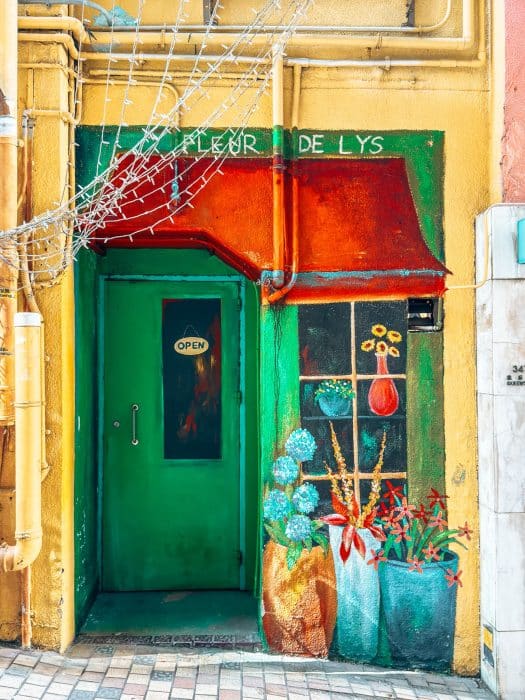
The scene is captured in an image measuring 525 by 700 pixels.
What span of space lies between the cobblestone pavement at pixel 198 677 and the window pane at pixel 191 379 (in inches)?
61.4

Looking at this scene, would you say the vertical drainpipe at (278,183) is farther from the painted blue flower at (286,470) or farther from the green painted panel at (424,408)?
the painted blue flower at (286,470)

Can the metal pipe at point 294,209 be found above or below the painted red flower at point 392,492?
above

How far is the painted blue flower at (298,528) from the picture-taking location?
4.24 metres

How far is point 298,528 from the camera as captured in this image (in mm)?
4242

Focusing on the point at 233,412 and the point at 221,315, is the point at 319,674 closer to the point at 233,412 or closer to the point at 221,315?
the point at 233,412

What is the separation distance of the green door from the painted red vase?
1.34 metres

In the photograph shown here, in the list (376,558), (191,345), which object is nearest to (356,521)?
(376,558)

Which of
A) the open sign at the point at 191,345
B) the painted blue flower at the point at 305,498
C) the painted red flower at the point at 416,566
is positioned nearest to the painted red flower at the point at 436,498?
the painted red flower at the point at 416,566

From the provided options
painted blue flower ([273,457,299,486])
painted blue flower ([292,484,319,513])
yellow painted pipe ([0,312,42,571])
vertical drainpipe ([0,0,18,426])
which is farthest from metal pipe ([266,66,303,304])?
vertical drainpipe ([0,0,18,426])

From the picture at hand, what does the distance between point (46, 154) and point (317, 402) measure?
7.77ft

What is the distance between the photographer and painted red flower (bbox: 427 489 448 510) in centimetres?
429

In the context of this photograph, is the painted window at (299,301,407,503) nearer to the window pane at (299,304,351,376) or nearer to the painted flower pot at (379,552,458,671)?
the window pane at (299,304,351,376)

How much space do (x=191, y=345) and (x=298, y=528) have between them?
1763 millimetres

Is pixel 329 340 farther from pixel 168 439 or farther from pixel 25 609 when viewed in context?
pixel 25 609
